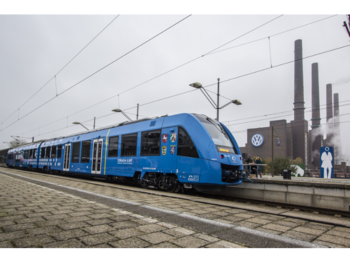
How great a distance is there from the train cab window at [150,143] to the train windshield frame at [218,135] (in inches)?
74.9

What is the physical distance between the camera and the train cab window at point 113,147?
11.5 m

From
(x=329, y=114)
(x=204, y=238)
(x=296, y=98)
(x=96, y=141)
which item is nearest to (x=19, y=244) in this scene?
(x=204, y=238)

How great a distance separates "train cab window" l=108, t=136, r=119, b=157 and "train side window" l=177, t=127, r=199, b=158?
4.41 m

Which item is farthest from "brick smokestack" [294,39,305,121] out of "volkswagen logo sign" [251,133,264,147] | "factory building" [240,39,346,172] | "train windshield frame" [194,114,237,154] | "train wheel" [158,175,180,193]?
"train wheel" [158,175,180,193]

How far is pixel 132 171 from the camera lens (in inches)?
400

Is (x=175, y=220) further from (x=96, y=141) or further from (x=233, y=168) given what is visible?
(x=96, y=141)

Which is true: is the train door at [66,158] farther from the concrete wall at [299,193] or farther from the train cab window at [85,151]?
the concrete wall at [299,193]

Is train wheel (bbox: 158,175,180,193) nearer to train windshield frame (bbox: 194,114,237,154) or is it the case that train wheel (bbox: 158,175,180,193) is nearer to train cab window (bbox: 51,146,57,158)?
train windshield frame (bbox: 194,114,237,154)

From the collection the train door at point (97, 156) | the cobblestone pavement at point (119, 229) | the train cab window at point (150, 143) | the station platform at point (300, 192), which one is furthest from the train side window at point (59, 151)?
the station platform at point (300, 192)

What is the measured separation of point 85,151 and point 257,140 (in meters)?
72.8
